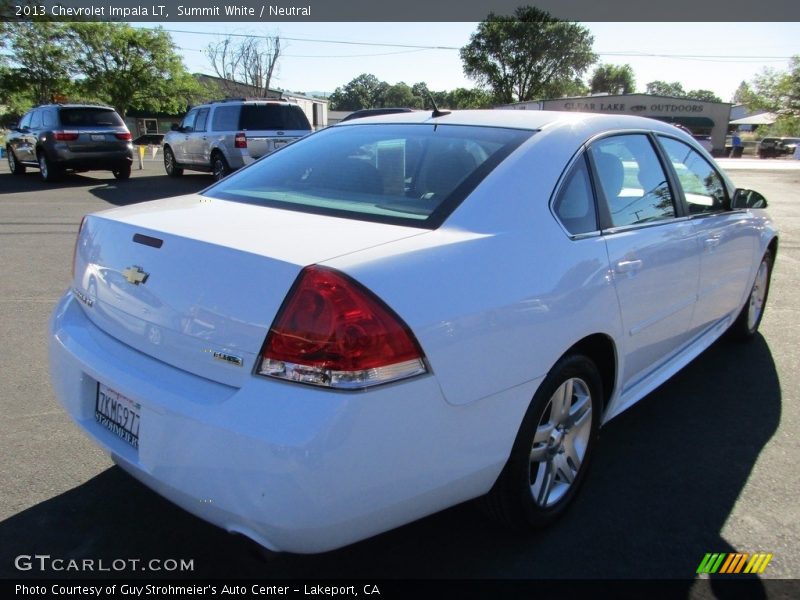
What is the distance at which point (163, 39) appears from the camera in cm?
3934

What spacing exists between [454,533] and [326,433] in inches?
43.6

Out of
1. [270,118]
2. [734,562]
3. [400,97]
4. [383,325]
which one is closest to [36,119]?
[270,118]

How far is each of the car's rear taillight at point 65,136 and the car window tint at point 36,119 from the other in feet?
4.08

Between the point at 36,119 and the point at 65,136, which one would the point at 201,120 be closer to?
the point at 65,136

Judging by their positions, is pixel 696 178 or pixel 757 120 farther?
pixel 757 120

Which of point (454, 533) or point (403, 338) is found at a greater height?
point (403, 338)

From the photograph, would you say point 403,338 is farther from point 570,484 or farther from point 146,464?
point 570,484

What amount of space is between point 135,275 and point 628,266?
1.99 meters

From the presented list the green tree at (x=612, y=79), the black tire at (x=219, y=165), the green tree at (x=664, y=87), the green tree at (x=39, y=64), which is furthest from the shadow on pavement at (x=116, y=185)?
the green tree at (x=664, y=87)

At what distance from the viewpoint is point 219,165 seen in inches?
576

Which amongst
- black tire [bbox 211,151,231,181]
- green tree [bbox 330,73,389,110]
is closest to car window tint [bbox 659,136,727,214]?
black tire [bbox 211,151,231,181]

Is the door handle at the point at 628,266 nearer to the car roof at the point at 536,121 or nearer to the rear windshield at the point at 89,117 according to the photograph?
the car roof at the point at 536,121

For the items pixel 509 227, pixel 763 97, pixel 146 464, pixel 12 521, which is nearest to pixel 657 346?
pixel 509 227

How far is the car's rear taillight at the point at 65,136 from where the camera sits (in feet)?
47.0
